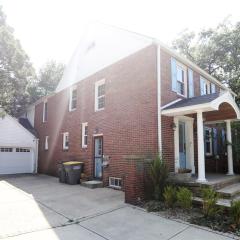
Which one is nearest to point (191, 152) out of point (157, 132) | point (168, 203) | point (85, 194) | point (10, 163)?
point (157, 132)

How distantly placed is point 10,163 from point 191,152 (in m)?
13.3

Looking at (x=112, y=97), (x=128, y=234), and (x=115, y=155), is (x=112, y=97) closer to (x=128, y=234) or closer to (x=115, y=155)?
(x=115, y=155)

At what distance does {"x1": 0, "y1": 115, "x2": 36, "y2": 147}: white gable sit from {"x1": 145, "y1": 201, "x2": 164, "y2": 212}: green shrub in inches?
535

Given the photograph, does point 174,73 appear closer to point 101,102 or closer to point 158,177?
point 101,102

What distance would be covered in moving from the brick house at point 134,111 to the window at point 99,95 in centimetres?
6

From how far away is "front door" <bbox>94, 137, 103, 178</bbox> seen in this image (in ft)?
41.0

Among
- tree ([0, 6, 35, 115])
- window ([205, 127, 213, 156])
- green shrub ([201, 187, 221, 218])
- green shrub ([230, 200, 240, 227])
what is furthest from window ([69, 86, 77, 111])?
green shrub ([230, 200, 240, 227])

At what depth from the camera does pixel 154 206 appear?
7391 millimetres

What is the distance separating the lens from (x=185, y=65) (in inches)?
464

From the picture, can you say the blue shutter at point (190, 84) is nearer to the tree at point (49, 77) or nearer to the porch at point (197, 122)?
the porch at point (197, 122)

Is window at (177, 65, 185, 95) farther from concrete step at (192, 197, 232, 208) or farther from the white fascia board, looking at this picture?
concrete step at (192, 197, 232, 208)

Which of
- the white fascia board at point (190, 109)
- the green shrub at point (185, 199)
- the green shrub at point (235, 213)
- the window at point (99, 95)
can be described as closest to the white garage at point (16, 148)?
the window at point (99, 95)

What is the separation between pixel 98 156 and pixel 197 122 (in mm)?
5863

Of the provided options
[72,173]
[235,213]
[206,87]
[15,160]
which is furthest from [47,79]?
[235,213]
